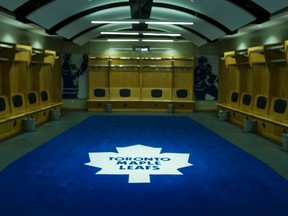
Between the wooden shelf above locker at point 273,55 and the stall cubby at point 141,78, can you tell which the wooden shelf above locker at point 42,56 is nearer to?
the stall cubby at point 141,78

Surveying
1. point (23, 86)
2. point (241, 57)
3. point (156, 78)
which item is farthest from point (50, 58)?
point (241, 57)

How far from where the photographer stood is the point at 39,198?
346 centimetres

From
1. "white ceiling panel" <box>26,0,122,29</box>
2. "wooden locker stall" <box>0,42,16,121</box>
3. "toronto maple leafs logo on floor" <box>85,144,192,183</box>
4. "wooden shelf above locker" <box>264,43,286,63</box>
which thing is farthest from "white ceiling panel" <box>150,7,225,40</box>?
"toronto maple leafs logo on floor" <box>85,144,192,183</box>

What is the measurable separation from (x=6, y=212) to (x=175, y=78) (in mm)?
9874

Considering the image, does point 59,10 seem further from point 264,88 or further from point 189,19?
point 264,88

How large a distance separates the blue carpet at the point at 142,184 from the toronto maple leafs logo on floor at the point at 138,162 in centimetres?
3

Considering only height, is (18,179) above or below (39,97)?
below

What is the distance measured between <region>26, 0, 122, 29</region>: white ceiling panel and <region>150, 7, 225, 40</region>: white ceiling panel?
5.05 ft

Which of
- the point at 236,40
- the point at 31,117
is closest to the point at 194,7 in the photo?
the point at 236,40

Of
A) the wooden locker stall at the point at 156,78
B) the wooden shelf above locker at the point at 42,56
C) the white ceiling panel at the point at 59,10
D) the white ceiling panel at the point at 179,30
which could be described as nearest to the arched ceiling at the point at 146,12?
the white ceiling panel at the point at 59,10

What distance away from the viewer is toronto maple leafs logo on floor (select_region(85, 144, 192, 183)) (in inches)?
174

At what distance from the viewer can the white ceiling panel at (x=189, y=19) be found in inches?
309

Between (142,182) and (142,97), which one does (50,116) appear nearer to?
(142,97)

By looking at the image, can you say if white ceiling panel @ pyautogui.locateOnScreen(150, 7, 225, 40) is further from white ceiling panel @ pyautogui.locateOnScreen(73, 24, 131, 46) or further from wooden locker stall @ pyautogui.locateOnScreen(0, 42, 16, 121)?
wooden locker stall @ pyautogui.locateOnScreen(0, 42, 16, 121)
